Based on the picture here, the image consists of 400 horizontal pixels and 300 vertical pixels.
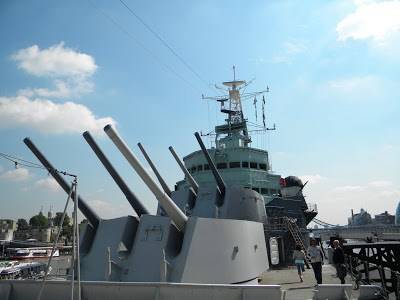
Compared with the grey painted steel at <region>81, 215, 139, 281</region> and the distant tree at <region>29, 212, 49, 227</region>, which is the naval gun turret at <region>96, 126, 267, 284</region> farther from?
the distant tree at <region>29, 212, 49, 227</region>

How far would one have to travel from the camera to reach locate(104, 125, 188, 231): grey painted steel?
19.0 ft

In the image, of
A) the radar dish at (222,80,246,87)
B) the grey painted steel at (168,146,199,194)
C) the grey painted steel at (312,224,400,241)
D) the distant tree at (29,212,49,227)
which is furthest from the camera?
the distant tree at (29,212,49,227)

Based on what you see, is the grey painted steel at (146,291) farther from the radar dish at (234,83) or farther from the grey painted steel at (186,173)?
the radar dish at (234,83)

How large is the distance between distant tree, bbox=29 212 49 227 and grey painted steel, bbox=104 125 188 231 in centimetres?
6850

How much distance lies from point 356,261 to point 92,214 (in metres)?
6.18

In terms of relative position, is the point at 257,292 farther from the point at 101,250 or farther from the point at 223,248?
the point at 101,250

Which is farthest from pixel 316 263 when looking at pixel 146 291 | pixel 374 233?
pixel 374 233

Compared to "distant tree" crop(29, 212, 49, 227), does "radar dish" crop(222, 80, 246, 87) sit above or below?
above

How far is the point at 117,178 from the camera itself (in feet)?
24.7

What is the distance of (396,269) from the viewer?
616cm

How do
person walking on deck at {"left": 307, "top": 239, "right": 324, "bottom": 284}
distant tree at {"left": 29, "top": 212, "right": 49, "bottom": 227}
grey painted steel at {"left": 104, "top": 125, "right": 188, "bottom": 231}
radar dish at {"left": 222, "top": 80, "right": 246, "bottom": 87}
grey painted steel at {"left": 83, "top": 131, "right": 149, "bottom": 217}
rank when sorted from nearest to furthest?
1. grey painted steel at {"left": 104, "top": 125, "right": 188, "bottom": 231}
2. person walking on deck at {"left": 307, "top": 239, "right": 324, "bottom": 284}
3. grey painted steel at {"left": 83, "top": 131, "right": 149, "bottom": 217}
4. radar dish at {"left": 222, "top": 80, "right": 246, "bottom": 87}
5. distant tree at {"left": 29, "top": 212, "right": 49, "bottom": 227}

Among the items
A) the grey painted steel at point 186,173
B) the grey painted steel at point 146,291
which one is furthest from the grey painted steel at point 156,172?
the grey painted steel at point 146,291

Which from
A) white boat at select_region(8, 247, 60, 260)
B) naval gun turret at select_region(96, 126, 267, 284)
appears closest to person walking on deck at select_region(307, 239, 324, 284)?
naval gun turret at select_region(96, 126, 267, 284)

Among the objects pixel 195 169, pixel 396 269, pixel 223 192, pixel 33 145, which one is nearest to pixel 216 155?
pixel 195 169
